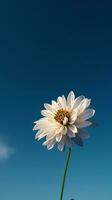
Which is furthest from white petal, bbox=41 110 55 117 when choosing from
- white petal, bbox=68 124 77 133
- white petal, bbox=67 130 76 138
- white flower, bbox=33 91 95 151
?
white petal, bbox=67 130 76 138

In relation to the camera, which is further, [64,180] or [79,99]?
[79,99]

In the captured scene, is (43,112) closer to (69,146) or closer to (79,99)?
(79,99)

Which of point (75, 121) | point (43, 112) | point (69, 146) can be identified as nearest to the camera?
point (69, 146)

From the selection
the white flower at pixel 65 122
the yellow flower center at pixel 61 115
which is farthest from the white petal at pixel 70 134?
the yellow flower center at pixel 61 115

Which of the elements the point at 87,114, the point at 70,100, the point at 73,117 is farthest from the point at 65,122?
the point at 87,114

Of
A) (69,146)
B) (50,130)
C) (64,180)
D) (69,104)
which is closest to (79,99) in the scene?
(69,104)

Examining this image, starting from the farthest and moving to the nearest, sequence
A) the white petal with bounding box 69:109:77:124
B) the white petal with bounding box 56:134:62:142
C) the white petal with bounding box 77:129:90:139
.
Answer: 1. the white petal with bounding box 69:109:77:124
2. the white petal with bounding box 56:134:62:142
3. the white petal with bounding box 77:129:90:139

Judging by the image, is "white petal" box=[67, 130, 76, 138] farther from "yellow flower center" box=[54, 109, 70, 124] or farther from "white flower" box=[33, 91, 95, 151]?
"yellow flower center" box=[54, 109, 70, 124]

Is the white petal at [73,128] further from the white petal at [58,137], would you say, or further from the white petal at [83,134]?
the white petal at [58,137]

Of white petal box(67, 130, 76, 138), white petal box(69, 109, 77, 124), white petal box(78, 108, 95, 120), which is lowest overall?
white petal box(67, 130, 76, 138)
